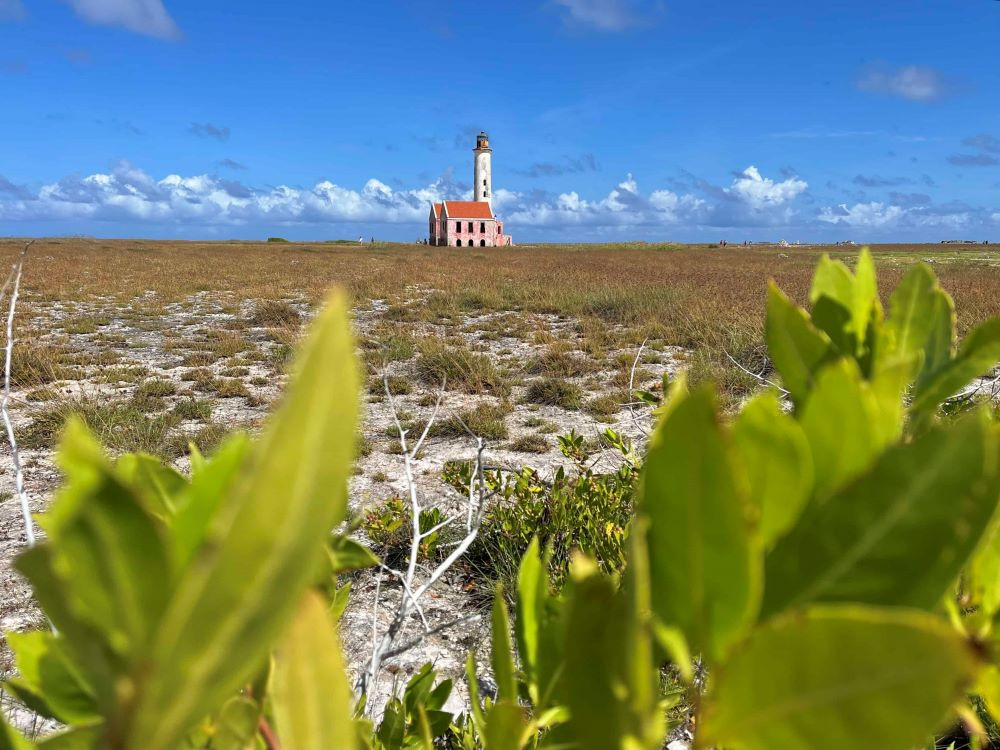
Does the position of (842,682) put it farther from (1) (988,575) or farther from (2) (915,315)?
(2) (915,315)

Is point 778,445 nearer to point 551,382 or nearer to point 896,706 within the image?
point 896,706

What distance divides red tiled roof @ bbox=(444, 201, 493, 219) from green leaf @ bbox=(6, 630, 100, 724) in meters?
39.0

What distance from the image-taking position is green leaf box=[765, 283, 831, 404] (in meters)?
0.33

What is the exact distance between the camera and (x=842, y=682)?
177mm

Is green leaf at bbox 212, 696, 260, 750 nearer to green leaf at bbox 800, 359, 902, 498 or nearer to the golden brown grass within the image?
green leaf at bbox 800, 359, 902, 498

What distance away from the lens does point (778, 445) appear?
219 mm

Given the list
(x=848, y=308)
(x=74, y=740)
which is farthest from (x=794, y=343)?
(x=74, y=740)

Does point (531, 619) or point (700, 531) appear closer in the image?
point (700, 531)

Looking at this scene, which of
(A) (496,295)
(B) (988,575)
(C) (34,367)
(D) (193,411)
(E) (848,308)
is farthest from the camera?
(A) (496,295)

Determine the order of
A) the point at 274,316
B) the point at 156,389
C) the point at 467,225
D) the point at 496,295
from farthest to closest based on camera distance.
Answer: the point at 467,225 → the point at 496,295 → the point at 274,316 → the point at 156,389

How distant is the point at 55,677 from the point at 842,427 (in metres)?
0.40

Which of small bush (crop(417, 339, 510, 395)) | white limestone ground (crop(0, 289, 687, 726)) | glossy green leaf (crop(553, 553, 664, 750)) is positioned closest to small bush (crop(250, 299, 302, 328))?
white limestone ground (crop(0, 289, 687, 726))

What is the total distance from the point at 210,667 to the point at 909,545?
0.66ft

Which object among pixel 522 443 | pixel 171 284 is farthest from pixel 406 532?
pixel 171 284
